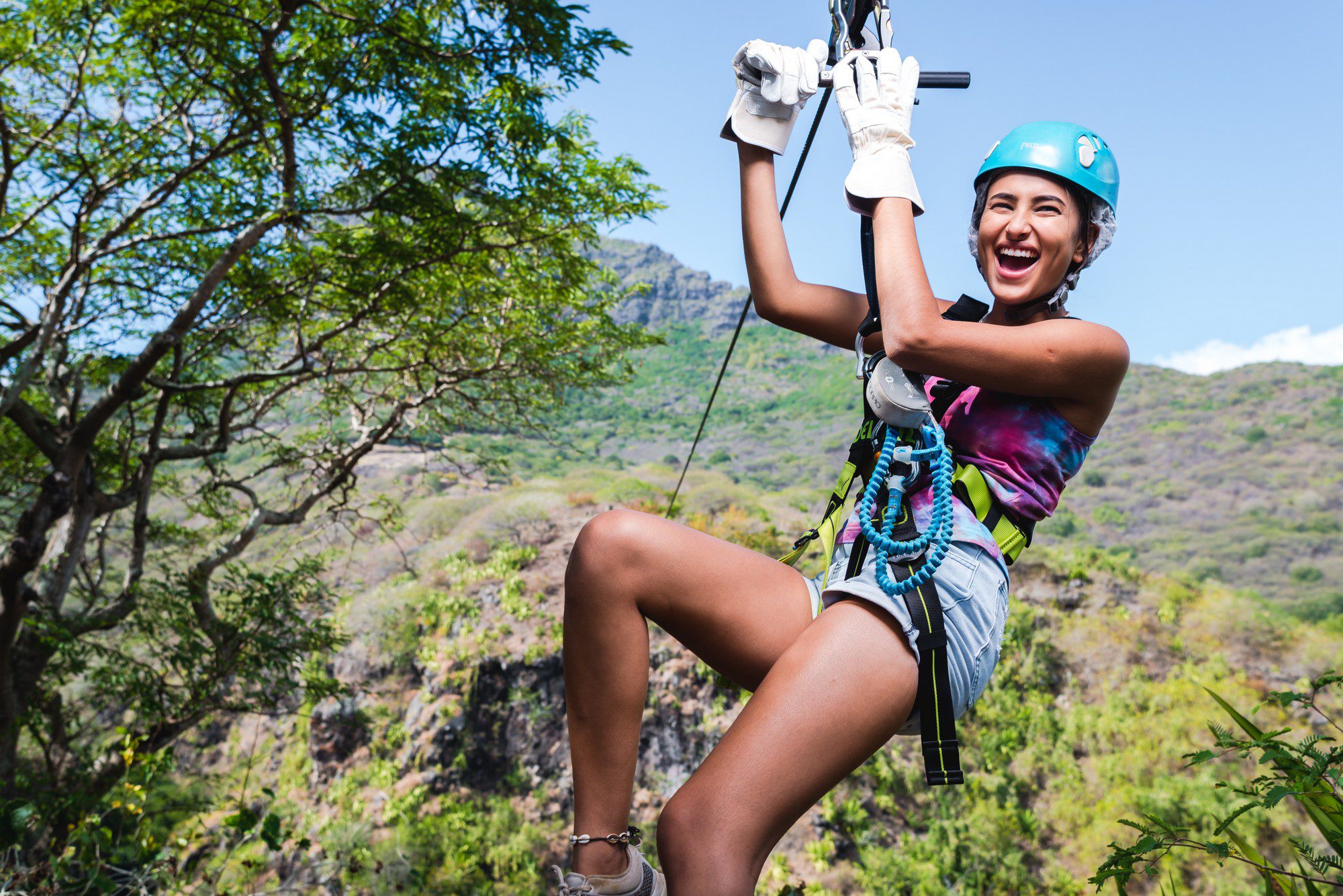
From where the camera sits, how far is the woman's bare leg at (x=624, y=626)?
0.93m

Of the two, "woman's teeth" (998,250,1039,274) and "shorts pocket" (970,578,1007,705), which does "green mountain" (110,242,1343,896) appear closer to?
"shorts pocket" (970,578,1007,705)

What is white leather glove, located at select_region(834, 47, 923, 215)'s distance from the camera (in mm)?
987

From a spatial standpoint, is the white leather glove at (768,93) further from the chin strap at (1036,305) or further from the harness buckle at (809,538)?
the harness buckle at (809,538)

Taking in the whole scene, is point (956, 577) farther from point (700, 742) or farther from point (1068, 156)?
point (700, 742)

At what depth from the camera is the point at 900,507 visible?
94 cm

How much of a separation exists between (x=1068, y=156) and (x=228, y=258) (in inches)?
160

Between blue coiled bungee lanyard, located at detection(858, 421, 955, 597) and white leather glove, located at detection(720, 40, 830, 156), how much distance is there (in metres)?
0.47

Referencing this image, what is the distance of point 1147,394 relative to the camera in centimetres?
1742

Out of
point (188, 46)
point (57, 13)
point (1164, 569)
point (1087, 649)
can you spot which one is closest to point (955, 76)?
point (188, 46)

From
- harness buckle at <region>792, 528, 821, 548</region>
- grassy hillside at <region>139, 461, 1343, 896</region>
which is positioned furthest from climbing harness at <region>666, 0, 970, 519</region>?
grassy hillside at <region>139, 461, 1343, 896</region>

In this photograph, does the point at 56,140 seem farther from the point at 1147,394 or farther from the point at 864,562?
the point at 1147,394

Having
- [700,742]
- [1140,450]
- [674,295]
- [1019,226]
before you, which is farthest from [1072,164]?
[674,295]

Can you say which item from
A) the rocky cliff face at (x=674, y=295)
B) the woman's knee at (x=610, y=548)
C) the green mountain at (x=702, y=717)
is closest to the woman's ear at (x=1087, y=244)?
the woman's knee at (x=610, y=548)

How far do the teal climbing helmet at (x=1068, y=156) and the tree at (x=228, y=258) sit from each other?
10.2 feet
